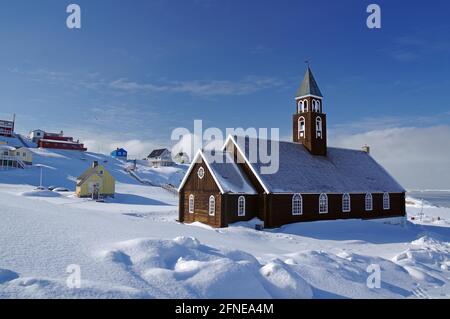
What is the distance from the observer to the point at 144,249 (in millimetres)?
10336

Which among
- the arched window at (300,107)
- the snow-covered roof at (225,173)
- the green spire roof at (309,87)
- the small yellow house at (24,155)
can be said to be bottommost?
the snow-covered roof at (225,173)

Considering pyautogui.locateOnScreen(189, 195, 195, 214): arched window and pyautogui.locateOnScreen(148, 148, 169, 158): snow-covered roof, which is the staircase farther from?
pyautogui.locateOnScreen(189, 195, 195, 214): arched window

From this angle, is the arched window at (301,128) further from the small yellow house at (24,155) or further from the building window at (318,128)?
the small yellow house at (24,155)

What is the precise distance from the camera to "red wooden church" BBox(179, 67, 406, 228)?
28.3 metres

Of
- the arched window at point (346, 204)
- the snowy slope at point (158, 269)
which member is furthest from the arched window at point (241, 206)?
the snowy slope at point (158, 269)

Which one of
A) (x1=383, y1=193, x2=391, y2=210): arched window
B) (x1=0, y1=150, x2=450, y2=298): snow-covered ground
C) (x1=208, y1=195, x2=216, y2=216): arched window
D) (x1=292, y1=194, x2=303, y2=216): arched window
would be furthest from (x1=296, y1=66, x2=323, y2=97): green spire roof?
(x1=0, y1=150, x2=450, y2=298): snow-covered ground

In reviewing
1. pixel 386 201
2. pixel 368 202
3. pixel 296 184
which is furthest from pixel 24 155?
pixel 386 201

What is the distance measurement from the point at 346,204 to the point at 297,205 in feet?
21.4

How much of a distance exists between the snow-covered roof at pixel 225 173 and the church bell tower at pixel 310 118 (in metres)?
10.00

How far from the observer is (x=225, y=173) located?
29.1m

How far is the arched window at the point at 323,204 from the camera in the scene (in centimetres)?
3119
